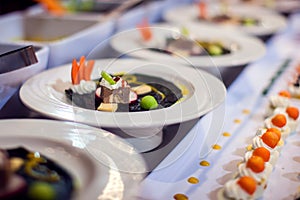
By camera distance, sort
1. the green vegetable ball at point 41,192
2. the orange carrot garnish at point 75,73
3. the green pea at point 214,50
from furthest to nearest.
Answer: the green pea at point 214,50 < the orange carrot garnish at point 75,73 < the green vegetable ball at point 41,192

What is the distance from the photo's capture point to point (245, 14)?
7.18 ft

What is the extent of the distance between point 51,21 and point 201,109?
1028 mm

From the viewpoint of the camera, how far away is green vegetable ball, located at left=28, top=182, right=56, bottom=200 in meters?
0.60

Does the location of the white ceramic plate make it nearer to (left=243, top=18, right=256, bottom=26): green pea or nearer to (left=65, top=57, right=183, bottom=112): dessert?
(left=65, top=57, right=183, bottom=112): dessert

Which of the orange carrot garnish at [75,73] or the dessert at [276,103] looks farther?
the dessert at [276,103]

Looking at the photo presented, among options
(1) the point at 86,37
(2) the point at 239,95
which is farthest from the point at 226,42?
(1) the point at 86,37

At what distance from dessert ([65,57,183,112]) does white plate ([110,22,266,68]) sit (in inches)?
8.4

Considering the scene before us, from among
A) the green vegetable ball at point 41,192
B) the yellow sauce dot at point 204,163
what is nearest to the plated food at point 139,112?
the yellow sauce dot at point 204,163

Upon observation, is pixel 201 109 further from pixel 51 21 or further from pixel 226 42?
pixel 51 21

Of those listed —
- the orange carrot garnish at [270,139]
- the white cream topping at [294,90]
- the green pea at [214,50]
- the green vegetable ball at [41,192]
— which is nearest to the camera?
the green vegetable ball at [41,192]

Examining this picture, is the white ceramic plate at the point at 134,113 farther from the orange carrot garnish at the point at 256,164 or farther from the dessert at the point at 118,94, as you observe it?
the orange carrot garnish at the point at 256,164

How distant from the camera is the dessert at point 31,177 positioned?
605 mm

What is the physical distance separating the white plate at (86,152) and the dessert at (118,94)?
98 mm

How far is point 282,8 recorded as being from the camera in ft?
8.03
